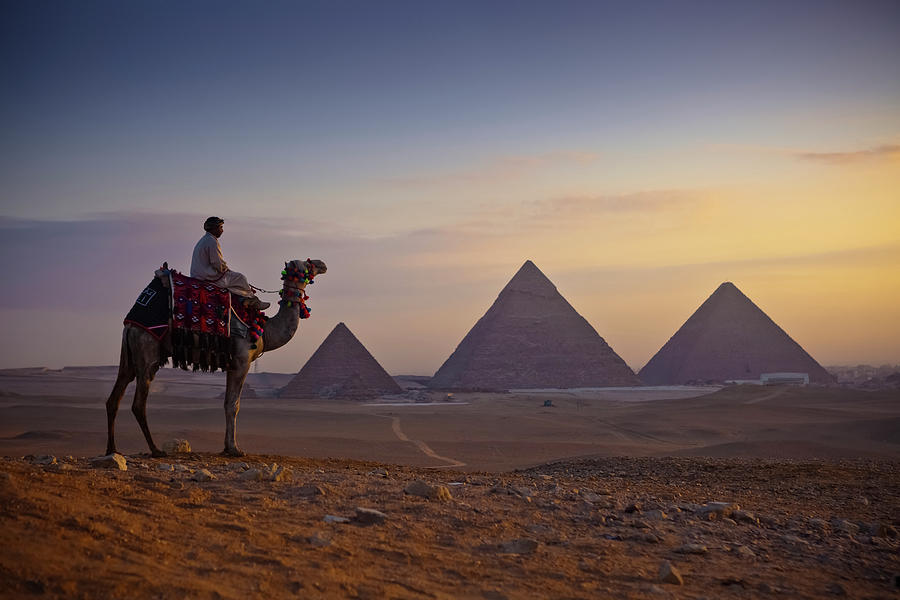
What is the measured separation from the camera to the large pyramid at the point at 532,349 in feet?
265

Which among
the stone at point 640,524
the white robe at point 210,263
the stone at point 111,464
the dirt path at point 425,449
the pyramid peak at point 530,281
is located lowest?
the dirt path at point 425,449

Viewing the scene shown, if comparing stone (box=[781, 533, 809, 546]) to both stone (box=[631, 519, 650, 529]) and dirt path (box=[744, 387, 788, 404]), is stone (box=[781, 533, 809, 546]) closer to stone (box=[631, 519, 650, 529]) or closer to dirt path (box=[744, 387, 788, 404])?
stone (box=[631, 519, 650, 529])

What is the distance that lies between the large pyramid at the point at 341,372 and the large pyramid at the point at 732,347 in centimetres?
3666

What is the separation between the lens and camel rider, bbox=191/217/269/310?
8289 mm

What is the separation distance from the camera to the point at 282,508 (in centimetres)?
505

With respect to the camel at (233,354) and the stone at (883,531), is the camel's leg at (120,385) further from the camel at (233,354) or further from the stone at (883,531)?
the stone at (883,531)

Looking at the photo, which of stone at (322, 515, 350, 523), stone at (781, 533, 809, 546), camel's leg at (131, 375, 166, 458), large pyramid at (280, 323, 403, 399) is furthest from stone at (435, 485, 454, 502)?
large pyramid at (280, 323, 403, 399)

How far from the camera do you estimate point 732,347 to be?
86500 millimetres

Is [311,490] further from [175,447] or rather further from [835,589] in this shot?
[175,447]

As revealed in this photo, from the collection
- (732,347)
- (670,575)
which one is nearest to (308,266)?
(670,575)

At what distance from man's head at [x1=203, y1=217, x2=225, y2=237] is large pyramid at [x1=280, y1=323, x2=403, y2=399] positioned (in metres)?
54.8

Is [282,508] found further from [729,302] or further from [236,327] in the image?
[729,302]

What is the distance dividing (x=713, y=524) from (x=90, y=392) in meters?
89.5

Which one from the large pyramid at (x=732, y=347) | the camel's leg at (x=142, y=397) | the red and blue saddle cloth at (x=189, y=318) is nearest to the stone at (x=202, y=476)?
the camel's leg at (x=142, y=397)
